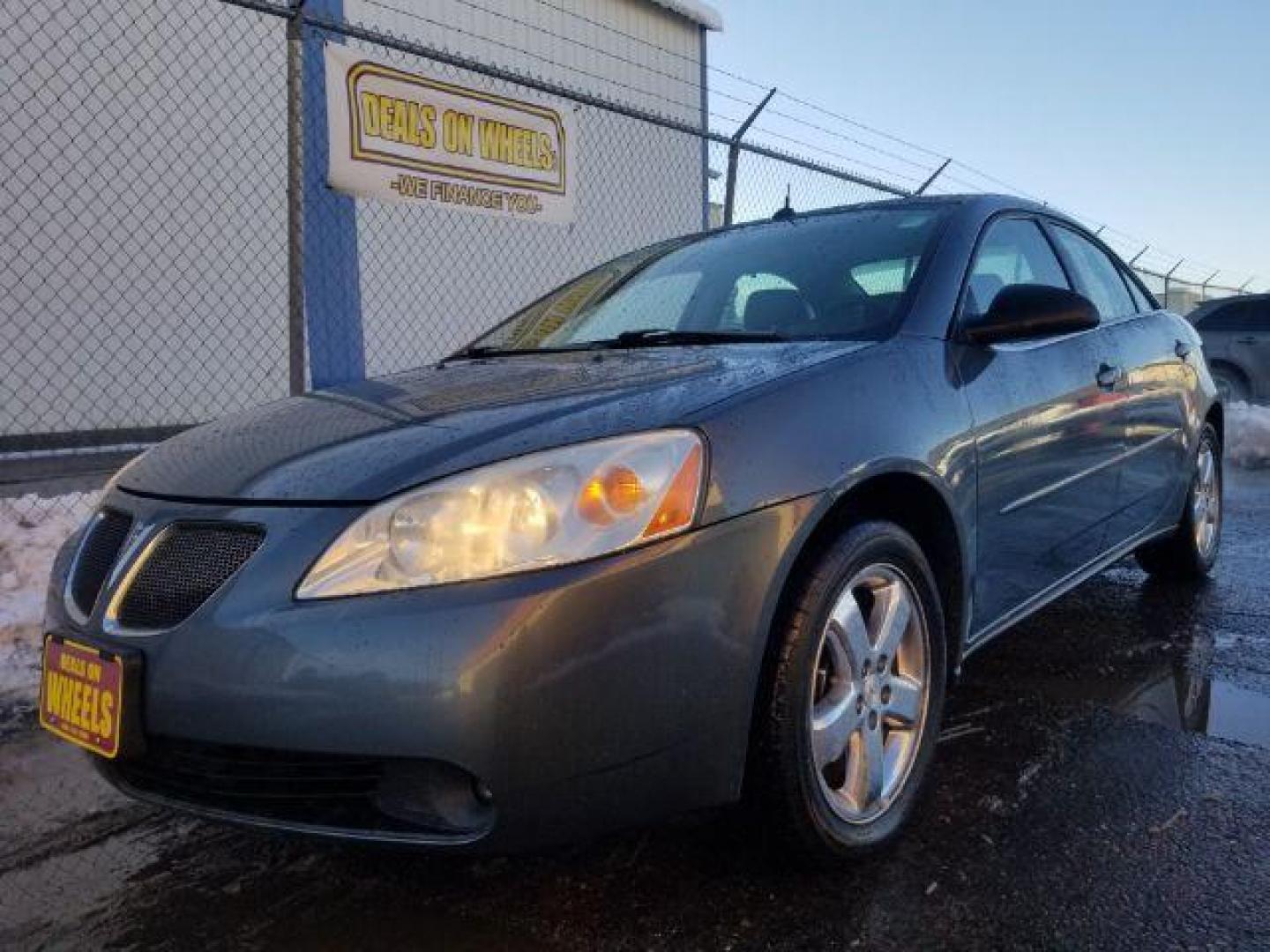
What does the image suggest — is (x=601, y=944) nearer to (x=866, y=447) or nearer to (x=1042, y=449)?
(x=866, y=447)

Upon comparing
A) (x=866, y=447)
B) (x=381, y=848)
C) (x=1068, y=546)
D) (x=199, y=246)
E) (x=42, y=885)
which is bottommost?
(x=42, y=885)

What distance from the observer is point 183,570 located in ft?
Result: 5.88

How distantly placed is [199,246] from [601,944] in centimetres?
704

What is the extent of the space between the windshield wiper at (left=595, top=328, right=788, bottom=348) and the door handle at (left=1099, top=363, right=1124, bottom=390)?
1.24 metres

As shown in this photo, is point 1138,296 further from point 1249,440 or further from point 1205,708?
point 1249,440

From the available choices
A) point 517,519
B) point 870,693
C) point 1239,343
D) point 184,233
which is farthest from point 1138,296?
point 1239,343

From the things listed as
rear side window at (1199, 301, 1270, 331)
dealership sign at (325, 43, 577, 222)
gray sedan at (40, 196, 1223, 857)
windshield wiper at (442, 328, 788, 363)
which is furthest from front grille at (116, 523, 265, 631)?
rear side window at (1199, 301, 1270, 331)

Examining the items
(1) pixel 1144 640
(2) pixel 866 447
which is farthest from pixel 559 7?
(2) pixel 866 447

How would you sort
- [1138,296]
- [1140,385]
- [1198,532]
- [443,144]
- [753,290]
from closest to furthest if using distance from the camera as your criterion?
[753,290], [1140,385], [1138,296], [1198,532], [443,144]

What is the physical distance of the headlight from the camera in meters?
1.64

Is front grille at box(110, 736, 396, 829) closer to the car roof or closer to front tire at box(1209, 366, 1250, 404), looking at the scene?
the car roof

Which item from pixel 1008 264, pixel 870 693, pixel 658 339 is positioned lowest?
pixel 870 693

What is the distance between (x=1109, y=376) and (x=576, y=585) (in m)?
2.32

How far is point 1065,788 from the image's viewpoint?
2.42 m
